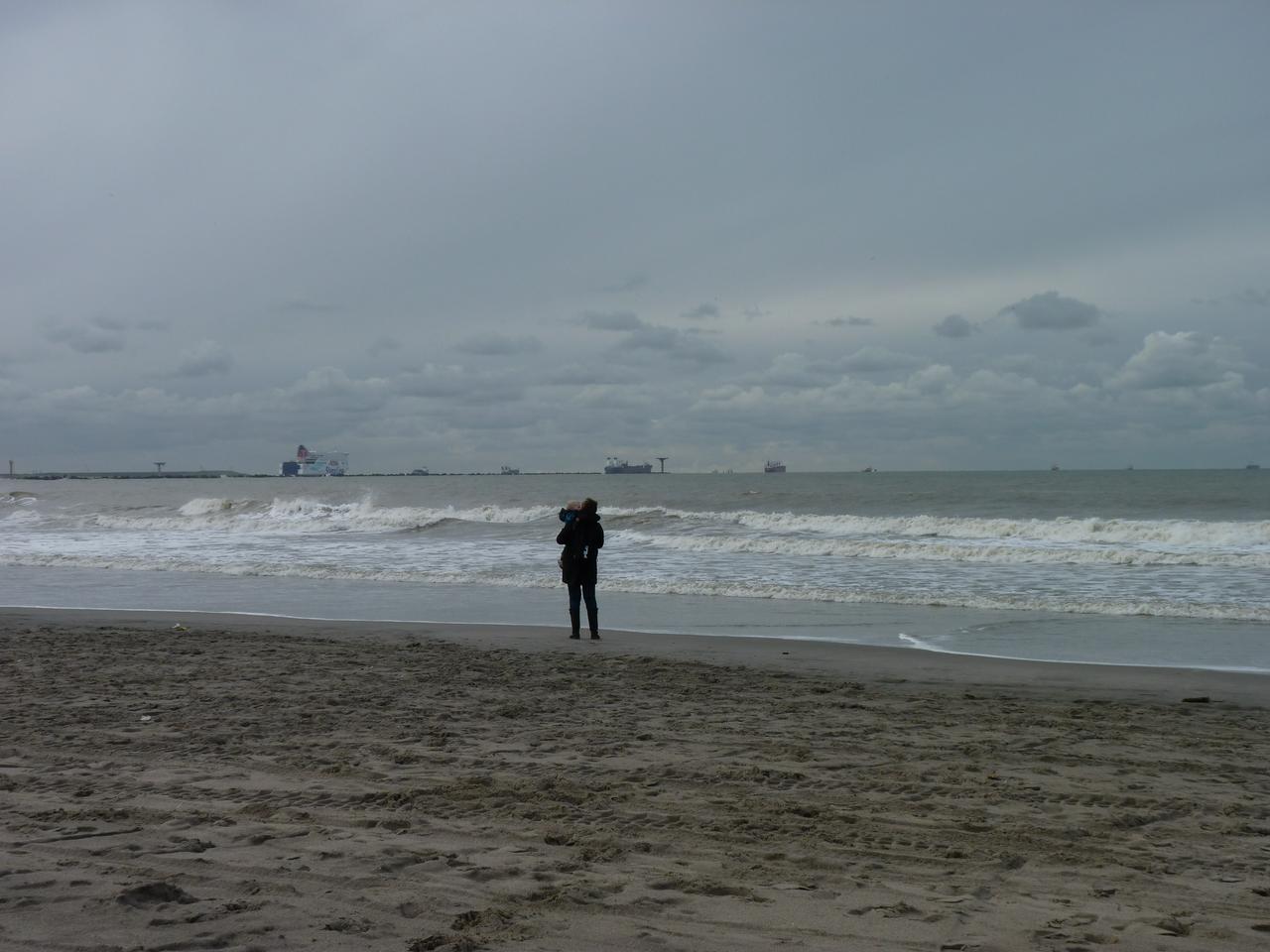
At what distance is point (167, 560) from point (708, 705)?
829 inches

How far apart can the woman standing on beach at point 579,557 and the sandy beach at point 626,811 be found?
3.20 m

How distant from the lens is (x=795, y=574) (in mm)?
20766

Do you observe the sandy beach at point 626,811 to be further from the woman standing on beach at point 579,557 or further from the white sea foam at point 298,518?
the white sea foam at point 298,518

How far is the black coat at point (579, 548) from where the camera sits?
42.8 ft

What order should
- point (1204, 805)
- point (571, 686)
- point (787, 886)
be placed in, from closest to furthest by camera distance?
point (787, 886) → point (1204, 805) → point (571, 686)

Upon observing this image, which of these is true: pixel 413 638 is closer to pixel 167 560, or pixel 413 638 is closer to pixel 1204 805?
pixel 1204 805

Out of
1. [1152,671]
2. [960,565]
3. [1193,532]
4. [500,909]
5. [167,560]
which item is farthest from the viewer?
[1193,532]

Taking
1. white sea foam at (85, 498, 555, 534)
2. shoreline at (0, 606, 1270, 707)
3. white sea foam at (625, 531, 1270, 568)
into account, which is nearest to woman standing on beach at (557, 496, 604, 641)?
shoreline at (0, 606, 1270, 707)

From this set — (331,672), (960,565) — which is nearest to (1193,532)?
(960,565)

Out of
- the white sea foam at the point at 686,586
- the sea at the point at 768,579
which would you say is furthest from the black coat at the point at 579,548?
the white sea foam at the point at 686,586

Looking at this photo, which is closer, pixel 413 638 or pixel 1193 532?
pixel 413 638

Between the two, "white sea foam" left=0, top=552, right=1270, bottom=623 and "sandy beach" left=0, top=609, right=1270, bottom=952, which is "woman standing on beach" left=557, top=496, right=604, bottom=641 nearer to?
"sandy beach" left=0, top=609, right=1270, bottom=952

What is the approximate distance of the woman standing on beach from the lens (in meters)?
12.9

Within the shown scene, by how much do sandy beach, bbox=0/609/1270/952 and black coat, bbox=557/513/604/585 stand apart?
3.42m
